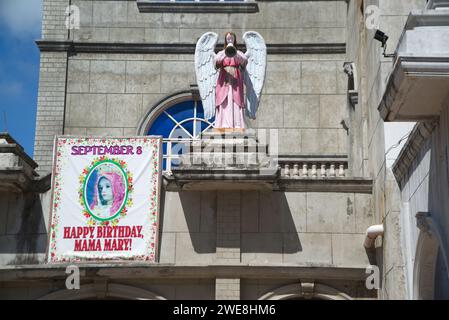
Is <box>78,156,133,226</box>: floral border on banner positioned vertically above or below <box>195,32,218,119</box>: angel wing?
below

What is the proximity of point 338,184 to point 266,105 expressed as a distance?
6.67 m

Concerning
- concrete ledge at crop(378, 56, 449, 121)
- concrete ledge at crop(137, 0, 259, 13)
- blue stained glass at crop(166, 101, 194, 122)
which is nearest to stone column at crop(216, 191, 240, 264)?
concrete ledge at crop(378, 56, 449, 121)

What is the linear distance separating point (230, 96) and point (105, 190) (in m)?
3.52

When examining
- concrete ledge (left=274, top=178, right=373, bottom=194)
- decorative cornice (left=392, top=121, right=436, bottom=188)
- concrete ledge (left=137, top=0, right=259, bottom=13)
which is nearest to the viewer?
decorative cornice (left=392, top=121, right=436, bottom=188)

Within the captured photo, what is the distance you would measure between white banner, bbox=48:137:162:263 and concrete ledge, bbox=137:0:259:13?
7.92 meters

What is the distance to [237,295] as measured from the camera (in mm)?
19109

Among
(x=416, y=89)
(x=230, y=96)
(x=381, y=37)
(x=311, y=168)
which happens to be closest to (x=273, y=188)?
(x=311, y=168)

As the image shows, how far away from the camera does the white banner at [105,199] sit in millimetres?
19391

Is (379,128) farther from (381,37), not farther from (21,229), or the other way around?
(21,229)

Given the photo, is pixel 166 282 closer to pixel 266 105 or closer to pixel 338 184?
pixel 338 184

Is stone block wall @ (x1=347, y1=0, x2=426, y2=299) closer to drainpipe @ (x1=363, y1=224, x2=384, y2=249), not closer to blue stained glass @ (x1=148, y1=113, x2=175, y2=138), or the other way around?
drainpipe @ (x1=363, y1=224, x2=384, y2=249)

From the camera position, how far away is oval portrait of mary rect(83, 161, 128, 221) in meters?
19.6

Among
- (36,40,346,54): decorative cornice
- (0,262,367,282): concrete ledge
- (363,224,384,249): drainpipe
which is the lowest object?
(0,262,367,282): concrete ledge

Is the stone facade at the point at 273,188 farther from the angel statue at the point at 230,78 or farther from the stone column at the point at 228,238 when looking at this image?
the angel statue at the point at 230,78
